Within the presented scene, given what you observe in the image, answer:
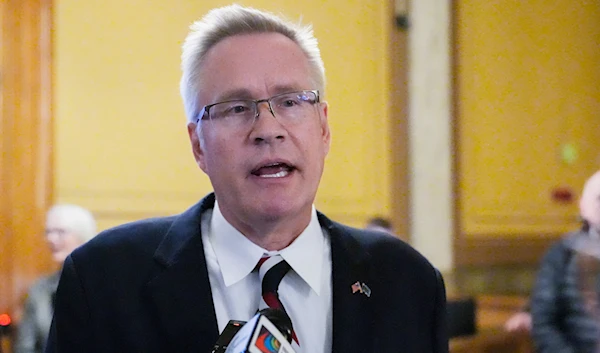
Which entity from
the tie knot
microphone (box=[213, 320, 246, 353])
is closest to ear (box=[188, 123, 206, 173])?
the tie knot

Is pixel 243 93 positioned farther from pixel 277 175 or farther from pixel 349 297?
pixel 349 297

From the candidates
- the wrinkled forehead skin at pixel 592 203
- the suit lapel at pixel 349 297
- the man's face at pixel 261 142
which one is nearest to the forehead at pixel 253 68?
the man's face at pixel 261 142

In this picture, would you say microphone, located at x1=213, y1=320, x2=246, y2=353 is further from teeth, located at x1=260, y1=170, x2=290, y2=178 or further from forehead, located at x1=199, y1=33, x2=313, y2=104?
forehead, located at x1=199, y1=33, x2=313, y2=104

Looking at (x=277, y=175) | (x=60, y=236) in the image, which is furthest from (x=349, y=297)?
(x=60, y=236)

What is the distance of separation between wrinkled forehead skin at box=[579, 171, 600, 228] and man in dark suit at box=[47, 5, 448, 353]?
5.73 ft

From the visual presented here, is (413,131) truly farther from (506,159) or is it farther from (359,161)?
(506,159)

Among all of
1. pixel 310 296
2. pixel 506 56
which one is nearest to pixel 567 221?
pixel 506 56

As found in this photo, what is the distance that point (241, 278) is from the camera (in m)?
1.52

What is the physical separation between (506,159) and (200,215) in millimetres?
5235

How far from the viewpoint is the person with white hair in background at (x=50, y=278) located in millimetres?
3352

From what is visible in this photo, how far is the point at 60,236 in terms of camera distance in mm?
3750

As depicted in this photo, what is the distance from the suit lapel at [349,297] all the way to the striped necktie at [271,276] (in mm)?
114

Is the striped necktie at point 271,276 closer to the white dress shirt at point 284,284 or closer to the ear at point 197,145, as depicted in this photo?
the white dress shirt at point 284,284

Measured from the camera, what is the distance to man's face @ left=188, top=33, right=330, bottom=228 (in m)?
1.45
